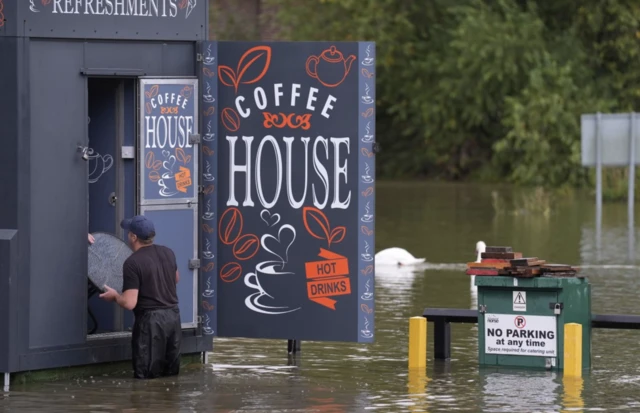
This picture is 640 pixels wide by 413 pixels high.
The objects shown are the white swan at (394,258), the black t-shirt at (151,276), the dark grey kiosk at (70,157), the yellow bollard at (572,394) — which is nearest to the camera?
the yellow bollard at (572,394)

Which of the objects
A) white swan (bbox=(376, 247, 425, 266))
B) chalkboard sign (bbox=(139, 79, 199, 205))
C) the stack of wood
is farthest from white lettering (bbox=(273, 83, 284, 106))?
white swan (bbox=(376, 247, 425, 266))

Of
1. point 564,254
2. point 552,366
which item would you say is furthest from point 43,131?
point 564,254

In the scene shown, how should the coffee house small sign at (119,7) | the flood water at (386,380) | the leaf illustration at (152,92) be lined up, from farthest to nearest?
the leaf illustration at (152,92)
the coffee house small sign at (119,7)
the flood water at (386,380)

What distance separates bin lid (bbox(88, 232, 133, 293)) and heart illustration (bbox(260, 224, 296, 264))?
111 centimetres

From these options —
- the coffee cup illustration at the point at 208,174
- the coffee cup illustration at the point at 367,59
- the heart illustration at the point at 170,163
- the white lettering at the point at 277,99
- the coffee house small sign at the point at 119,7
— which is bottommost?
the coffee cup illustration at the point at 208,174

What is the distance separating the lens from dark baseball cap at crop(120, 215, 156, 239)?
41.4ft

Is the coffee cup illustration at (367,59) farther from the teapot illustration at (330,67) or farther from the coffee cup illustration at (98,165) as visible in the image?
the coffee cup illustration at (98,165)

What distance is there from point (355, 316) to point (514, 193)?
86.3 ft

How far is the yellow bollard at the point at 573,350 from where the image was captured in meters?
12.8

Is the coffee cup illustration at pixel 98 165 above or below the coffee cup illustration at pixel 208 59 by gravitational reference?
below

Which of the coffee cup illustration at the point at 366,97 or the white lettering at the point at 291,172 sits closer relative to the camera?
the coffee cup illustration at the point at 366,97

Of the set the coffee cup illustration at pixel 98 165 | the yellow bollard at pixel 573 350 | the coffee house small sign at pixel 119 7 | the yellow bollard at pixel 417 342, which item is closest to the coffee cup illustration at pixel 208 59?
the coffee house small sign at pixel 119 7

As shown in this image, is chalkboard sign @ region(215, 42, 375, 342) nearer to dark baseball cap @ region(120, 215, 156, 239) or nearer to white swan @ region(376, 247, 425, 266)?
dark baseball cap @ region(120, 215, 156, 239)

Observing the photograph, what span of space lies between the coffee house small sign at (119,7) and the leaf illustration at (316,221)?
1799mm
